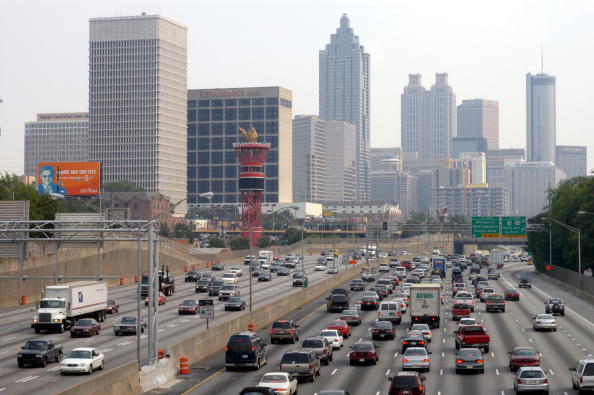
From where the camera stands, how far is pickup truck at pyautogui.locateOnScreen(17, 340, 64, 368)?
47.6 meters

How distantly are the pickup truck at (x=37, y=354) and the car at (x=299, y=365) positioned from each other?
40.8 ft

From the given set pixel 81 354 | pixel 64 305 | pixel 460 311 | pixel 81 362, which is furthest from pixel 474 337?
pixel 64 305

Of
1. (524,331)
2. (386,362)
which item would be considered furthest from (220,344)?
(524,331)

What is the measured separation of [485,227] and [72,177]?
213 ft

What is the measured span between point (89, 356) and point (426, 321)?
29458 mm

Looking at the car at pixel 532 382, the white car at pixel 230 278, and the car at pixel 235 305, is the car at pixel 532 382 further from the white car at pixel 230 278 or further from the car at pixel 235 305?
the white car at pixel 230 278

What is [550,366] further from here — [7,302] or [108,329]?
[7,302]

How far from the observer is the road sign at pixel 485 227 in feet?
485

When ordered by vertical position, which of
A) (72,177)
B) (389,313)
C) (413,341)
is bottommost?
(389,313)

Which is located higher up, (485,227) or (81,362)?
(485,227)

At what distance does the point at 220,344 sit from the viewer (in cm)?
5656

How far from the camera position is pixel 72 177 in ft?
510

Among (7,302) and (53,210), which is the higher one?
(53,210)

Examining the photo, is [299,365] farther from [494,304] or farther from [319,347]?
[494,304]
